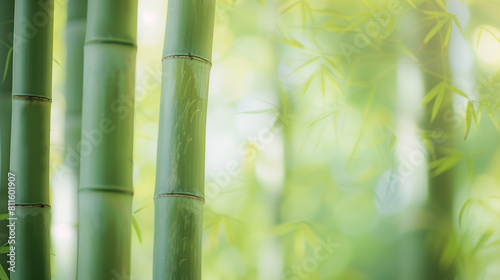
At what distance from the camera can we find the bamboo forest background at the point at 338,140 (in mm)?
2244

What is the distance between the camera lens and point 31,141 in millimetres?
1605

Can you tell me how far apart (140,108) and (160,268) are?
119 centimetres

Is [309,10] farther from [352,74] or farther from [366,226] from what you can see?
[366,226]

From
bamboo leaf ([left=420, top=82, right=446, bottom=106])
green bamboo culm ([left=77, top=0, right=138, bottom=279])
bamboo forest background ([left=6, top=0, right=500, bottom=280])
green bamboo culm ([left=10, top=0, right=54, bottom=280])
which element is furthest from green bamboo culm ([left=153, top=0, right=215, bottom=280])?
bamboo leaf ([left=420, top=82, right=446, bottom=106])

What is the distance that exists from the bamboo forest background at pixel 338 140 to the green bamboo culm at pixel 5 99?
0.36 meters

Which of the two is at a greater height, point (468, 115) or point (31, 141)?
point (468, 115)

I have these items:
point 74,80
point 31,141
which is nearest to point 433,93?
point 74,80

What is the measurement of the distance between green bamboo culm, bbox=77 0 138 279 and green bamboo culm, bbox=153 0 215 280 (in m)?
0.17

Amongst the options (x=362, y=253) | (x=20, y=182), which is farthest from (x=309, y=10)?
(x=20, y=182)

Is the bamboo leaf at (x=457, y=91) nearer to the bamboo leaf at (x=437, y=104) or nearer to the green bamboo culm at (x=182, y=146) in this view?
the bamboo leaf at (x=437, y=104)

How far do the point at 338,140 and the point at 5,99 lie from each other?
118cm

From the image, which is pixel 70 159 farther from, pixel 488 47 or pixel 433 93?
pixel 488 47

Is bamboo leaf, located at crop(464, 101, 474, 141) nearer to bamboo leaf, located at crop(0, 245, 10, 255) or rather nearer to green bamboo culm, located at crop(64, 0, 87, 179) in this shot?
green bamboo culm, located at crop(64, 0, 87, 179)

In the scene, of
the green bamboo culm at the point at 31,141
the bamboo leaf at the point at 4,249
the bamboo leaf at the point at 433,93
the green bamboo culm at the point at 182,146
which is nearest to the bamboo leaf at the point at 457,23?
the bamboo leaf at the point at 433,93
